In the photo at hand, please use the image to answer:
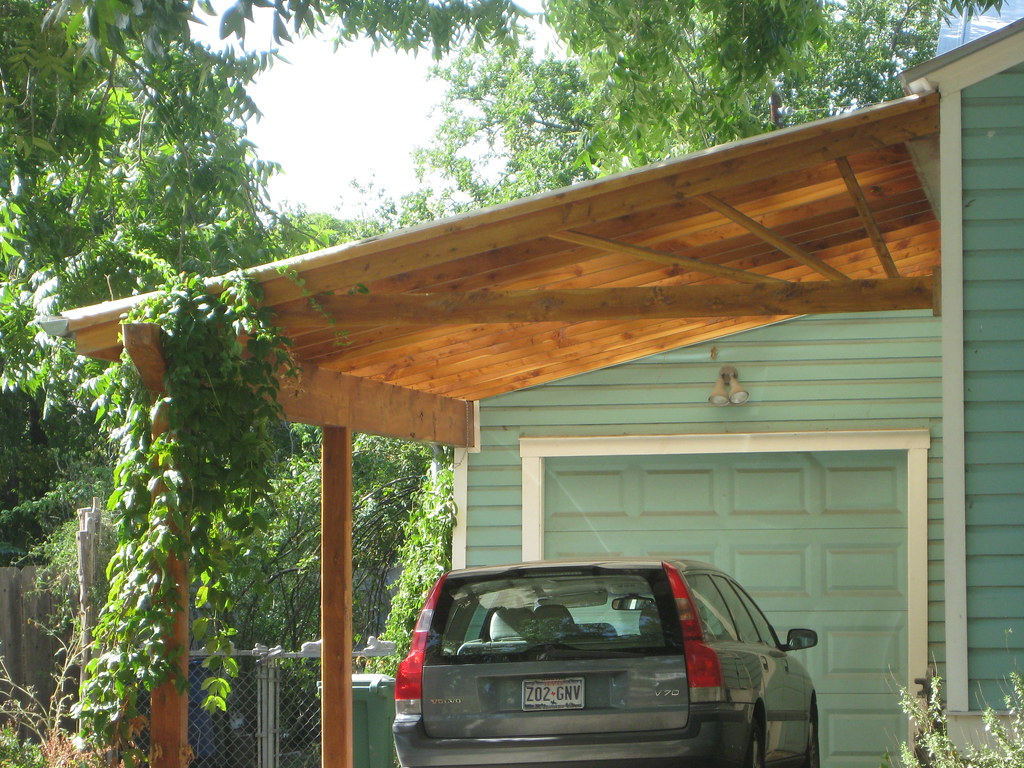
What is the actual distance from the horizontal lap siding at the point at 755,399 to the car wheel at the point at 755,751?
12.0ft

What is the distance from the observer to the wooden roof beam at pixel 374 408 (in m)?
6.45

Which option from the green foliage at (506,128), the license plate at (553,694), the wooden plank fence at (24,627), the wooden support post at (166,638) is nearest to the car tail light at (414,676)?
the license plate at (553,694)

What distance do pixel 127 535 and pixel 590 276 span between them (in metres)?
A: 3.00

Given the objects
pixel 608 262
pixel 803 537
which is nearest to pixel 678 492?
pixel 803 537

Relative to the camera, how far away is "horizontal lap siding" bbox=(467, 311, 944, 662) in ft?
29.2

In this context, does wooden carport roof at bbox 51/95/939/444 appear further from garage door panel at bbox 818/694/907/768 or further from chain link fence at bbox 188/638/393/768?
garage door panel at bbox 818/694/907/768

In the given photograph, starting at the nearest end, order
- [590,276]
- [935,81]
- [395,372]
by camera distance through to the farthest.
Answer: [935,81] → [590,276] → [395,372]

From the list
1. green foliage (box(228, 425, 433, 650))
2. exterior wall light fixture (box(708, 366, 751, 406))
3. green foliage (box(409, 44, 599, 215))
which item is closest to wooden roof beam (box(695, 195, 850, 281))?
exterior wall light fixture (box(708, 366, 751, 406))

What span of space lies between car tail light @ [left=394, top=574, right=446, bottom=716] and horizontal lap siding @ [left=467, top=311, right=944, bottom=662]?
12.2ft

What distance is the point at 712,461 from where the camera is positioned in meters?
9.16

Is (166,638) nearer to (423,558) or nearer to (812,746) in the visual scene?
(812,746)

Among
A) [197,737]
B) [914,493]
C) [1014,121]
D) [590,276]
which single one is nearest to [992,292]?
[1014,121]

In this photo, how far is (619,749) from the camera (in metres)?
5.09

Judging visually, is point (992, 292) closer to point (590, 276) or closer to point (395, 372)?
point (590, 276)
